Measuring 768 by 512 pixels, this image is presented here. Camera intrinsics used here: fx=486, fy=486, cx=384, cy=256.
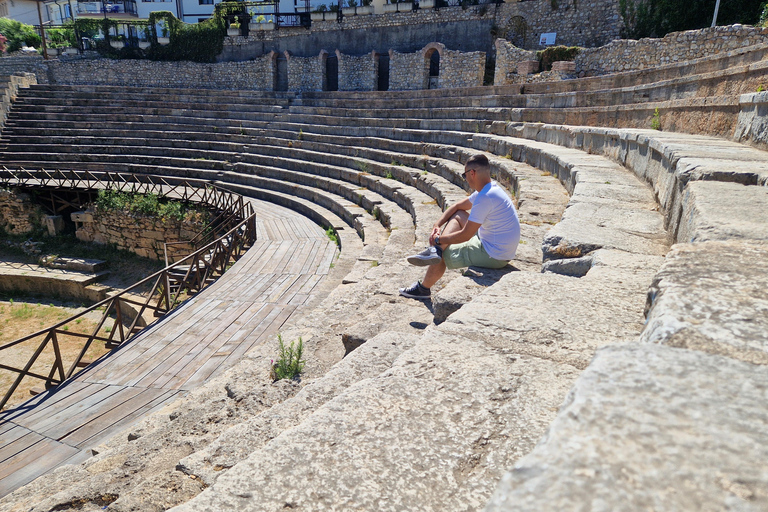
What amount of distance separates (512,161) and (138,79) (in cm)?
2468

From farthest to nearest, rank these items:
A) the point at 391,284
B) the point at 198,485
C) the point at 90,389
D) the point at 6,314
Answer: the point at 6,314 → the point at 90,389 → the point at 391,284 → the point at 198,485

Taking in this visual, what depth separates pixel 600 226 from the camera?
337cm

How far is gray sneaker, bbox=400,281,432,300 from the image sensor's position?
422cm

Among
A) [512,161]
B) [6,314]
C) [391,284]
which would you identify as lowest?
[6,314]

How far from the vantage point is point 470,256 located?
12.8 ft

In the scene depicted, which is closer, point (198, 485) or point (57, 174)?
point (198, 485)

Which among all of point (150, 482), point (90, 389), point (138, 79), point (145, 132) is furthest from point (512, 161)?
point (138, 79)

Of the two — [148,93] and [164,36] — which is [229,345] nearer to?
[148,93]

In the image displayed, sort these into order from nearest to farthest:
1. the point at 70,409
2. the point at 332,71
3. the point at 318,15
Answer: the point at 70,409, the point at 332,71, the point at 318,15

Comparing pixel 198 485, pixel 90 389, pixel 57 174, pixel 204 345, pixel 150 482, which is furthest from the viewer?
pixel 57 174

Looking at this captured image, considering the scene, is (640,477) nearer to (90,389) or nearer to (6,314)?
(90,389)

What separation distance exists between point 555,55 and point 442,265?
12.8 m

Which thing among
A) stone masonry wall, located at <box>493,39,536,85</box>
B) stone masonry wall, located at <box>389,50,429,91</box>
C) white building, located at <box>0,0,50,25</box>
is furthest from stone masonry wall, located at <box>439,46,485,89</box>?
white building, located at <box>0,0,50,25</box>

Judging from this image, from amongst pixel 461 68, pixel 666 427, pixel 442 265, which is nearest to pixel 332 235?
pixel 442 265
